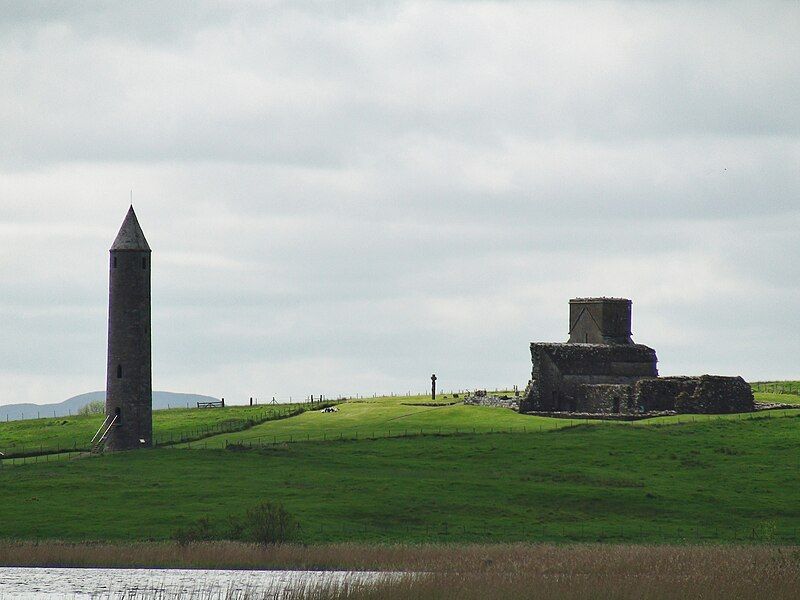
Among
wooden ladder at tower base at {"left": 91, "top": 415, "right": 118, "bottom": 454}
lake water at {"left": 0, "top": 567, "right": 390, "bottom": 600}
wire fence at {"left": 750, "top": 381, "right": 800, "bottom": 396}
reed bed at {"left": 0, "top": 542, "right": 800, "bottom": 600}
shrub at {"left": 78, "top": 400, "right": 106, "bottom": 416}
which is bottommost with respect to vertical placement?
lake water at {"left": 0, "top": 567, "right": 390, "bottom": 600}

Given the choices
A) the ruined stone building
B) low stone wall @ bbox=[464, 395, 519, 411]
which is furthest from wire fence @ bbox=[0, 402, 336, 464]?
the ruined stone building

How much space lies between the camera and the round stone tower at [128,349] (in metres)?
91.8

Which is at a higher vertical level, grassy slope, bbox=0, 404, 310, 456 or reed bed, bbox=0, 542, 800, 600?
grassy slope, bbox=0, 404, 310, 456

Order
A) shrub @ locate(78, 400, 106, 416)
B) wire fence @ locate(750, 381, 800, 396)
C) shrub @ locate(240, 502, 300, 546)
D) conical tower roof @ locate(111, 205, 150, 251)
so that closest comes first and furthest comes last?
shrub @ locate(240, 502, 300, 546) → conical tower roof @ locate(111, 205, 150, 251) → wire fence @ locate(750, 381, 800, 396) → shrub @ locate(78, 400, 106, 416)

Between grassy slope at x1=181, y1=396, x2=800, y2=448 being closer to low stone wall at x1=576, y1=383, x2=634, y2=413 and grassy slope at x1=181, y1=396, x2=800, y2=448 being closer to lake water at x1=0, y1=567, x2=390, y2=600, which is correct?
low stone wall at x1=576, y1=383, x2=634, y2=413

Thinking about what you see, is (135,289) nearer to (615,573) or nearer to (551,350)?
(551,350)

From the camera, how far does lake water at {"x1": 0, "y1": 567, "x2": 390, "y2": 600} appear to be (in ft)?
123

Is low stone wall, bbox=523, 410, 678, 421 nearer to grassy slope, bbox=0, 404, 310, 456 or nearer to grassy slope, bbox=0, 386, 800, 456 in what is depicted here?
grassy slope, bbox=0, 386, 800, 456

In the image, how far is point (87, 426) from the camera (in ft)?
353

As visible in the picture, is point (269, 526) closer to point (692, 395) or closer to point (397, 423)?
point (397, 423)

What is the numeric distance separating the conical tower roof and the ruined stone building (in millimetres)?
29281

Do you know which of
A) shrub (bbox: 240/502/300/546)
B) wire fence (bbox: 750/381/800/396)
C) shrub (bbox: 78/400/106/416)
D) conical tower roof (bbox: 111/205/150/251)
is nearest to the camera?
shrub (bbox: 240/502/300/546)

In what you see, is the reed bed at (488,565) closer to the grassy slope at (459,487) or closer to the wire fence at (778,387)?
the grassy slope at (459,487)

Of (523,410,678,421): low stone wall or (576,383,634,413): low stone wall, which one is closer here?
(523,410,678,421): low stone wall
